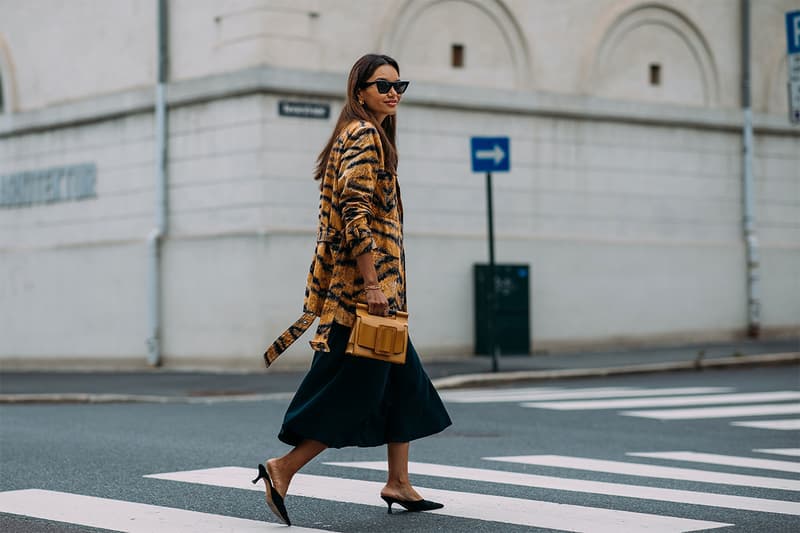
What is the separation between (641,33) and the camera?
75.7 feet

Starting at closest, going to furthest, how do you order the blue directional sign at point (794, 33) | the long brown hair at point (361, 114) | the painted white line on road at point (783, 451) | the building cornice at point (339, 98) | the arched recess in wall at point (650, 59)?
the long brown hair at point (361, 114) < the painted white line on road at point (783, 451) < the blue directional sign at point (794, 33) < the building cornice at point (339, 98) < the arched recess in wall at point (650, 59)

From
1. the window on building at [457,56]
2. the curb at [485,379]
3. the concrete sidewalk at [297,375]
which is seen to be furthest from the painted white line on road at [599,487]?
the window on building at [457,56]

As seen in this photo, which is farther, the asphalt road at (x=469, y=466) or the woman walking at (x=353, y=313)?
the asphalt road at (x=469, y=466)

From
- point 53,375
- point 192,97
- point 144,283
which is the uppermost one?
point 192,97

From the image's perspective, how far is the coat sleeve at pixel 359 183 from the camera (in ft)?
20.2

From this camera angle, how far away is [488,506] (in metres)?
6.74

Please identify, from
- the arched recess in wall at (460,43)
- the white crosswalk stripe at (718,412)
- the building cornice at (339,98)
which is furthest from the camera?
the arched recess in wall at (460,43)

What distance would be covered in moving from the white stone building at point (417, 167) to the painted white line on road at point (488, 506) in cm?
1189

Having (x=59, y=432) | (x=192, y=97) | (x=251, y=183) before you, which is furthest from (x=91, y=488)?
(x=192, y=97)

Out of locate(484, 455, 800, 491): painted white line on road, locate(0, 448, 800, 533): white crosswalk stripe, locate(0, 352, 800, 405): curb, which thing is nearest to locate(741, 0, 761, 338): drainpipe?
locate(0, 352, 800, 405): curb

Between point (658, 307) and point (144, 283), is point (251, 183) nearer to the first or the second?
point (144, 283)

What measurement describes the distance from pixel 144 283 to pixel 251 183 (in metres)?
2.88

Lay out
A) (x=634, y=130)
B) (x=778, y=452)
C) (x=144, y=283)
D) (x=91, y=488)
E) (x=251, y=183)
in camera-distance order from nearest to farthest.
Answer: (x=91, y=488), (x=778, y=452), (x=251, y=183), (x=144, y=283), (x=634, y=130)

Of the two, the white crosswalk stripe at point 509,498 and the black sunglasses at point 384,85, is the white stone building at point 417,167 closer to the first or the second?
the white crosswalk stripe at point 509,498
